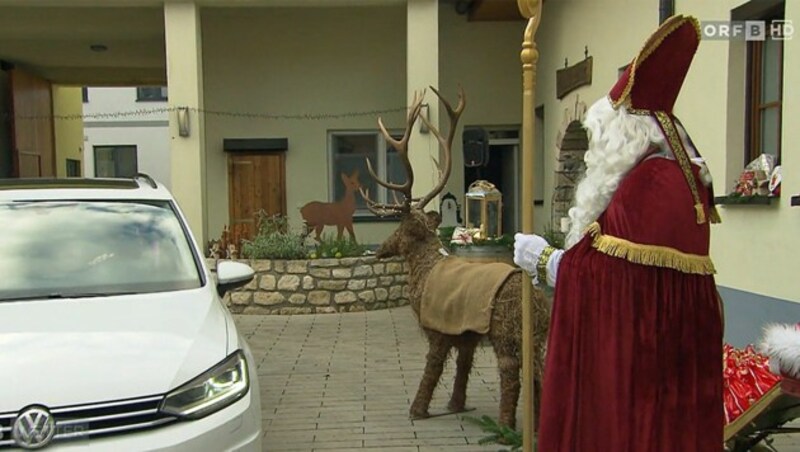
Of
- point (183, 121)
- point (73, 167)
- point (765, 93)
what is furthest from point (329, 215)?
point (73, 167)

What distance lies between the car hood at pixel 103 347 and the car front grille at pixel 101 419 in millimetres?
30

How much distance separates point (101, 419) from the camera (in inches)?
109

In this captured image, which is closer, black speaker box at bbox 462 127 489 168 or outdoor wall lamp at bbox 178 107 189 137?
outdoor wall lamp at bbox 178 107 189 137

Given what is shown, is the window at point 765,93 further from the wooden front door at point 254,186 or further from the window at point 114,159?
the window at point 114,159

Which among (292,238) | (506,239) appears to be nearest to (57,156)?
(292,238)

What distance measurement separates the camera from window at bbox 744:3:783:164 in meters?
5.86

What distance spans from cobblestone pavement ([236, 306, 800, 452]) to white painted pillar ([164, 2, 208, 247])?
233 cm

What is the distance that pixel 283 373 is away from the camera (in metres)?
6.60

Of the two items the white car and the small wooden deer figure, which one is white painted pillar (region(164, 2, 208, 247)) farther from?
the white car

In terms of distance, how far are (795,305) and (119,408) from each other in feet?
15.7

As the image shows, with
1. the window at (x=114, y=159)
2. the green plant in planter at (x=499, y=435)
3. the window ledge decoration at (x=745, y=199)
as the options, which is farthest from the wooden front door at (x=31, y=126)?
the window ledge decoration at (x=745, y=199)

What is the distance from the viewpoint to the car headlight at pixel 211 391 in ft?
9.62

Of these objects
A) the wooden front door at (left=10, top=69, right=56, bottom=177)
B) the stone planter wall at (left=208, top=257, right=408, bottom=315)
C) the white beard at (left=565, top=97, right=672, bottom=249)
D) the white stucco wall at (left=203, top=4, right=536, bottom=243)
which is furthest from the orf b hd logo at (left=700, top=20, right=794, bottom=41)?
the wooden front door at (left=10, top=69, right=56, bottom=177)

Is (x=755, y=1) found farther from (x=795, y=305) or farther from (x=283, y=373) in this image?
(x=283, y=373)
